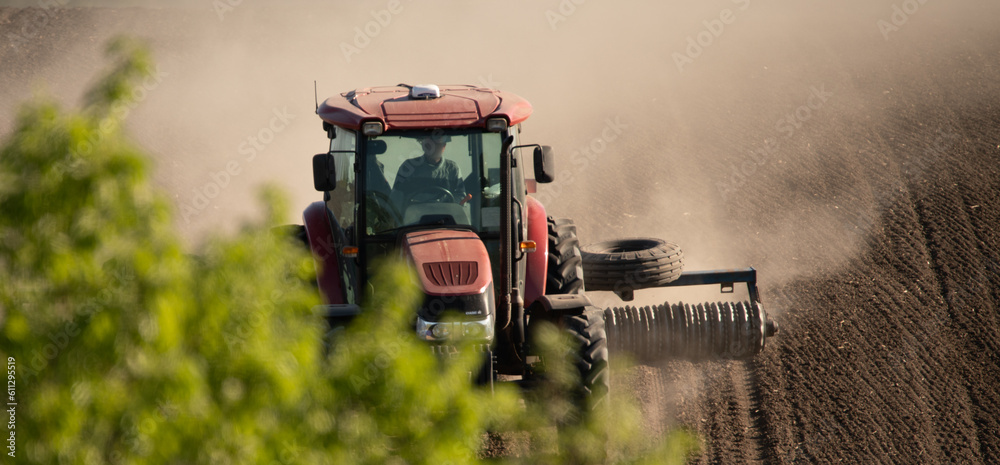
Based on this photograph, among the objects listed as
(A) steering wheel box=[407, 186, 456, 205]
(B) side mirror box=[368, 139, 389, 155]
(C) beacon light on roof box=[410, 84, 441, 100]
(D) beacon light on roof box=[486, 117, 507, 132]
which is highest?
(C) beacon light on roof box=[410, 84, 441, 100]

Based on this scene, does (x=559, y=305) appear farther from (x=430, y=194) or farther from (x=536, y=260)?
(x=430, y=194)

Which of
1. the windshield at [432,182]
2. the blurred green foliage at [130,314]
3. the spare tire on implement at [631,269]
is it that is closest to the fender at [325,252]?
the windshield at [432,182]

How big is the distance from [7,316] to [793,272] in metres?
9.04

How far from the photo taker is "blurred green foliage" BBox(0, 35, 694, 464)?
1.46 meters

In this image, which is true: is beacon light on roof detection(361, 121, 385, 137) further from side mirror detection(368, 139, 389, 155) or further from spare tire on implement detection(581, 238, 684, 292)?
spare tire on implement detection(581, 238, 684, 292)

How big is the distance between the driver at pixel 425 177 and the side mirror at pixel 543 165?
548 mm

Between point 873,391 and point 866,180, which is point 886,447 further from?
point 866,180

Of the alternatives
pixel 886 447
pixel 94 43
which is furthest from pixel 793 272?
pixel 94 43

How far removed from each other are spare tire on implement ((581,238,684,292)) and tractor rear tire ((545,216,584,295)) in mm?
538

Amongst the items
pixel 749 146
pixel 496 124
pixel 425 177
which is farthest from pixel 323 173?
pixel 749 146

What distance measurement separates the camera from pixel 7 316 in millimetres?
1513

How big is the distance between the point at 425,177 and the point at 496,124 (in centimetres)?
61

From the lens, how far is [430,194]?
223 inches

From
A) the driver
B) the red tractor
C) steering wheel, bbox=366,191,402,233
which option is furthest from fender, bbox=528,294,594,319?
steering wheel, bbox=366,191,402,233
